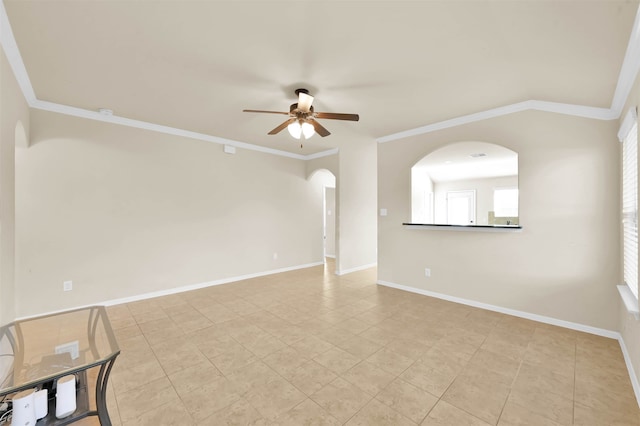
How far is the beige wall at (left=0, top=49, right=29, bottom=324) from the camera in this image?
1.97 meters

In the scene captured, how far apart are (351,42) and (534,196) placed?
2791 mm

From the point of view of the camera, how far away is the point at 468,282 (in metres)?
3.62

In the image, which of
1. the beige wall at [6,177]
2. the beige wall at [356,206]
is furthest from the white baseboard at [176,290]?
the beige wall at [356,206]

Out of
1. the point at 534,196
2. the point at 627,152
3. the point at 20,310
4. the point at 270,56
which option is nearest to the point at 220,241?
the point at 20,310

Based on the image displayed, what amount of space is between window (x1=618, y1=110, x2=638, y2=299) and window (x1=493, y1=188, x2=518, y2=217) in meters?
3.47

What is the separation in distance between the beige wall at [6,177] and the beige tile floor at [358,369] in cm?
102

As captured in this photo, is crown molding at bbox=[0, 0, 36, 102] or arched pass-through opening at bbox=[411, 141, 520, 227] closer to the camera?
crown molding at bbox=[0, 0, 36, 102]

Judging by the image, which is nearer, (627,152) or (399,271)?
(627,152)

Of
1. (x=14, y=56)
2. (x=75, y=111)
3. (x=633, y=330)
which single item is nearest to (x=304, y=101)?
(x=14, y=56)

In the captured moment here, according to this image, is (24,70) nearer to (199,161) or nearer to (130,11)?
(130,11)

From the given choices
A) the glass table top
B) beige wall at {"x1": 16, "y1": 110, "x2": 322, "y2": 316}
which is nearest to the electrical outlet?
the glass table top

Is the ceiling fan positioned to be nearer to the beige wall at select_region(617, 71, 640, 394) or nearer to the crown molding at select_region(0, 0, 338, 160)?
the crown molding at select_region(0, 0, 338, 160)

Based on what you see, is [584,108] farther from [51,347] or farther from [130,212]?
[130,212]

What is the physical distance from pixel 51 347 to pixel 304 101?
2588 millimetres
